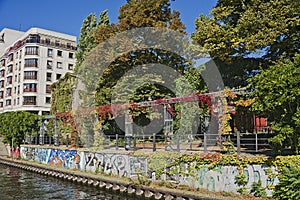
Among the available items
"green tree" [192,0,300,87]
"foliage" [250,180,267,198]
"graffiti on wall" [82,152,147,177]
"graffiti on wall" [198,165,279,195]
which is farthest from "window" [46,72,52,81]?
"foliage" [250,180,267,198]

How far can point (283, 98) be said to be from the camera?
1217 centimetres

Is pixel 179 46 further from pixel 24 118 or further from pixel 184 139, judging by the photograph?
pixel 24 118

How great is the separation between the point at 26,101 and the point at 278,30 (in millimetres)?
47905

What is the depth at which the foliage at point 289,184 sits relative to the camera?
1141 centimetres

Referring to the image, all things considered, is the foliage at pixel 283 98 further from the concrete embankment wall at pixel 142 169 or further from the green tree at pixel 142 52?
the green tree at pixel 142 52

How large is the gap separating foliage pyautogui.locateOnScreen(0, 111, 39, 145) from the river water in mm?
11750

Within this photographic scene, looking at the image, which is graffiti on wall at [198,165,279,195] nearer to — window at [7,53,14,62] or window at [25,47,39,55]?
window at [25,47,39,55]

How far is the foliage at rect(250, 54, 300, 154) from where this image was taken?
12.1 metres

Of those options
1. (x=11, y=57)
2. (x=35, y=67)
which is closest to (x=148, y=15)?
(x=35, y=67)

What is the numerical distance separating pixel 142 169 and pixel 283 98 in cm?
892

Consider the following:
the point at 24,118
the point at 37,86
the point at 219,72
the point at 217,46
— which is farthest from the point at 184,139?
the point at 37,86

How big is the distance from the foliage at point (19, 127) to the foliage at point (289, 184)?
3052cm

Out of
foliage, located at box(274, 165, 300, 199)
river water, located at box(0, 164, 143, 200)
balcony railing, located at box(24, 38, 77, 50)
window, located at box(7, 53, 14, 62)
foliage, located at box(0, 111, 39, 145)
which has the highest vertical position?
balcony railing, located at box(24, 38, 77, 50)

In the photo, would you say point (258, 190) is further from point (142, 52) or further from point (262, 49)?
point (142, 52)
